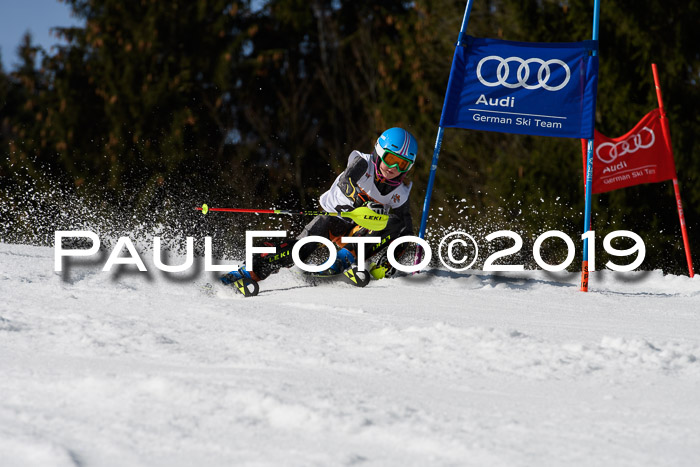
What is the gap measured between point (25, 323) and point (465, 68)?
3953mm

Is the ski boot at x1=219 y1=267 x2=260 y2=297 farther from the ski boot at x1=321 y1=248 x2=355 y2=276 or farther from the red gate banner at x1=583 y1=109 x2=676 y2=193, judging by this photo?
the red gate banner at x1=583 y1=109 x2=676 y2=193

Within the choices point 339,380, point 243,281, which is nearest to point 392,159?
point 243,281

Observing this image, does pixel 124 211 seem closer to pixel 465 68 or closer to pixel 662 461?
pixel 465 68

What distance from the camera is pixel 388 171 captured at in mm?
5988

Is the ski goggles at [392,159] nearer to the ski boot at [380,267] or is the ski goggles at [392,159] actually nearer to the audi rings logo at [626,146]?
the ski boot at [380,267]

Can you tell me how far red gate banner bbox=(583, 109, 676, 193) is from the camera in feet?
24.8

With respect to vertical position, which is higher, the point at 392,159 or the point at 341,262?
the point at 392,159

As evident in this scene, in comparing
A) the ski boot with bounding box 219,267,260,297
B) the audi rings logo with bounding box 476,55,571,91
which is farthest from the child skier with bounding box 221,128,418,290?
the audi rings logo with bounding box 476,55,571,91

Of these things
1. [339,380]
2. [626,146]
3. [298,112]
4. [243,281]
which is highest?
[298,112]

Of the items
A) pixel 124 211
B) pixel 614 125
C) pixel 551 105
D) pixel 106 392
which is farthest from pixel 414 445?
pixel 124 211

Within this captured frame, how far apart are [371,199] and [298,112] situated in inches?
506

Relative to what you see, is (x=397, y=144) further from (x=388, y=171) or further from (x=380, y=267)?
(x=380, y=267)

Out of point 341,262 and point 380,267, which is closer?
point 341,262

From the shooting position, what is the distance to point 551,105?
618 centimetres
